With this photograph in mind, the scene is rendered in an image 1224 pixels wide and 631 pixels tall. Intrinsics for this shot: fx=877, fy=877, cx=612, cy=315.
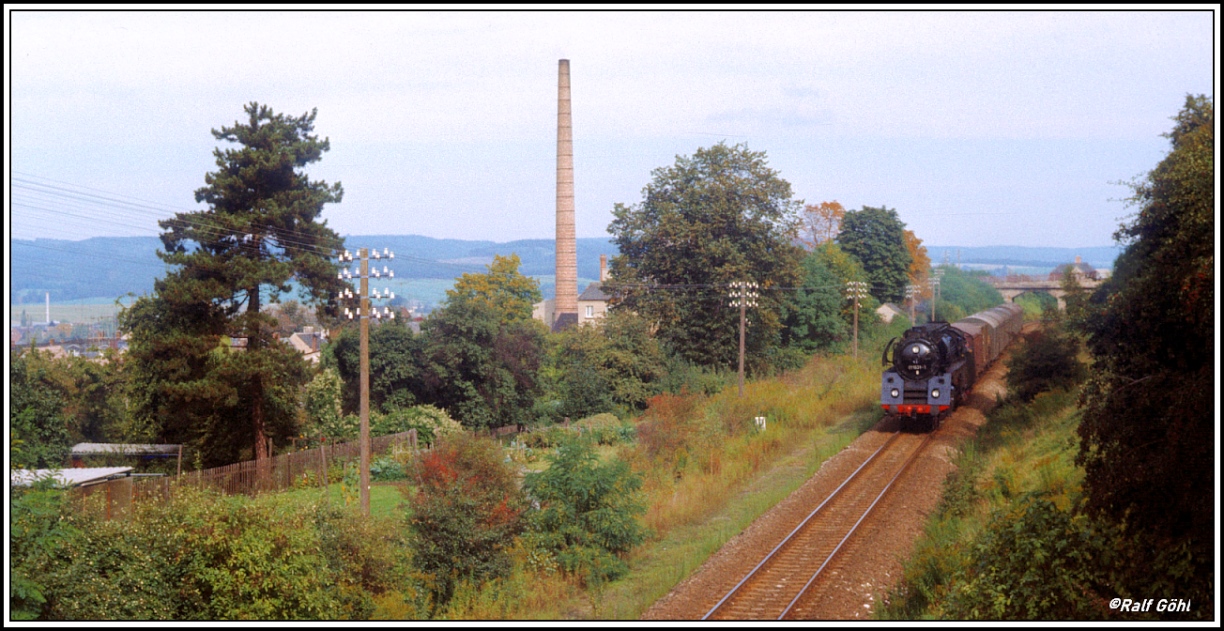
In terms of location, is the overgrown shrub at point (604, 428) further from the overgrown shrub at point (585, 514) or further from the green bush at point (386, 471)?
the overgrown shrub at point (585, 514)

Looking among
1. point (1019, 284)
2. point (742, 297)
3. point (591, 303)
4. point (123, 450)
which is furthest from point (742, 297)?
point (591, 303)

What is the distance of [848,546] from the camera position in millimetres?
15633

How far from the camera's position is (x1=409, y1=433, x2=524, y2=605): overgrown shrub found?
50.6 feet

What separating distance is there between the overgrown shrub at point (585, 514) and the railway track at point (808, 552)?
9.83 feet

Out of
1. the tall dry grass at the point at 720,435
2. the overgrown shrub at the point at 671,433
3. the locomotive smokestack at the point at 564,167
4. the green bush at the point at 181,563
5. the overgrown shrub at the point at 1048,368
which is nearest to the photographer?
the green bush at the point at 181,563

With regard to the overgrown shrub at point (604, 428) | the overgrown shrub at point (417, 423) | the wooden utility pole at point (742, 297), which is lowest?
the overgrown shrub at point (604, 428)

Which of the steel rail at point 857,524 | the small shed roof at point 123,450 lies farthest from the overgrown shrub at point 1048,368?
the small shed roof at point 123,450

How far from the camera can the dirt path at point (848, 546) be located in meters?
13.1

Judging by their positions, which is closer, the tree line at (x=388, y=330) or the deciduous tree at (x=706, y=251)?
the tree line at (x=388, y=330)

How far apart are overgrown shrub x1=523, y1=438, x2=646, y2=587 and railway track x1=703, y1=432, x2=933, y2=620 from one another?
300 cm

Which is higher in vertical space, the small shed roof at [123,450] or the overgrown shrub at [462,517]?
the overgrown shrub at [462,517]

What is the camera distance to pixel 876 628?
6.11m

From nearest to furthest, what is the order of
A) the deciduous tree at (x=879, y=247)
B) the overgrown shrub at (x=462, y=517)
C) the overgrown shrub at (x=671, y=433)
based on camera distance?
the overgrown shrub at (x=462, y=517) → the overgrown shrub at (x=671, y=433) → the deciduous tree at (x=879, y=247)

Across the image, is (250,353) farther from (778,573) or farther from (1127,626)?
(1127,626)
